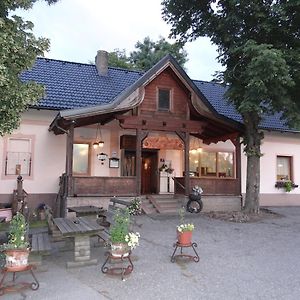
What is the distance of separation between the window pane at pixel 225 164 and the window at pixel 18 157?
30.9 ft

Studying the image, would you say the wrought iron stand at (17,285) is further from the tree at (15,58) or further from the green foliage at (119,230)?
the tree at (15,58)

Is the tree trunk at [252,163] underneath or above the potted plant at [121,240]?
above

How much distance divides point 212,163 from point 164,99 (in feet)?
17.3

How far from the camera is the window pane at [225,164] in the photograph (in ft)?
60.3

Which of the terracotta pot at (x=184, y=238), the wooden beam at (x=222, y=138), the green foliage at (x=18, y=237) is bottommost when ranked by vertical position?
the terracotta pot at (x=184, y=238)

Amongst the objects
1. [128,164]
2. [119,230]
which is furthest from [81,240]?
[128,164]

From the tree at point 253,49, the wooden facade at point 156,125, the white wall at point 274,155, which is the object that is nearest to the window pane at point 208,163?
the white wall at point 274,155

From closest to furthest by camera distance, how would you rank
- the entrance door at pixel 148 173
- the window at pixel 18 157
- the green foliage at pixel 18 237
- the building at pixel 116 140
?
the green foliage at pixel 18 237 < the building at pixel 116 140 < the window at pixel 18 157 < the entrance door at pixel 148 173

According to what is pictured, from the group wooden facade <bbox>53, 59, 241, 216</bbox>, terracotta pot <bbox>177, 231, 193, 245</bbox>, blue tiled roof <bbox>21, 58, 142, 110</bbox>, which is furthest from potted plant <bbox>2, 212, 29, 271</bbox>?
blue tiled roof <bbox>21, 58, 142, 110</bbox>

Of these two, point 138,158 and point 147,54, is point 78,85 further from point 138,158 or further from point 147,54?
point 147,54

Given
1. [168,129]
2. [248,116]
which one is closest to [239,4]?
[248,116]

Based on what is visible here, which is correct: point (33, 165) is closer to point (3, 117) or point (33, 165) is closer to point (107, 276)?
point (3, 117)

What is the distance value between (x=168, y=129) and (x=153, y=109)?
1026mm

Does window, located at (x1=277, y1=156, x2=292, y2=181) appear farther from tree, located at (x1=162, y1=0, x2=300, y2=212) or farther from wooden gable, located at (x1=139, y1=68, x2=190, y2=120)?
wooden gable, located at (x1=139, y1=68, x2=190, y2=120)
